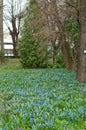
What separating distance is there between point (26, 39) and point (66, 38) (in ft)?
→ 13.4

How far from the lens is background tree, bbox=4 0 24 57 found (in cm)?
2559

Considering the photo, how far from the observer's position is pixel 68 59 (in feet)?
47.0

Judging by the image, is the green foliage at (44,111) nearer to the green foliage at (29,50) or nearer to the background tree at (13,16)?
the green foliage at (29,50)

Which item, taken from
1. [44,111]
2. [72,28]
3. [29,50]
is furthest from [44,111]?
[29,50]

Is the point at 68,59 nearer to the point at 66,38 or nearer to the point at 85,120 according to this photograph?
the point at 66,38

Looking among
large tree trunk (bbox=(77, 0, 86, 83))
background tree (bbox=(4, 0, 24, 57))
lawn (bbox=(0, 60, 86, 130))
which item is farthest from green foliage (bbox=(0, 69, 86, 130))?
background tree (bbox=(4, 0, 24, 57))

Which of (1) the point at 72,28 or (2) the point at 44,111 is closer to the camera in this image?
(2) the point at 44,111

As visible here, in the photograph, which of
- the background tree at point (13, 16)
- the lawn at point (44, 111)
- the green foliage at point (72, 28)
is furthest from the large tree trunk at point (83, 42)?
the background tree at point (13, 16)

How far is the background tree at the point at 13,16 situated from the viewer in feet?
84.0

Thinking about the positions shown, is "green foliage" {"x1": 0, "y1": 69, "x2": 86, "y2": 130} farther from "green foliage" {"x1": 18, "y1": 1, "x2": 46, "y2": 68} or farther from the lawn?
"green foliage" {"x1": 18, "y1": 1, "x2": 46, "y2": 68}

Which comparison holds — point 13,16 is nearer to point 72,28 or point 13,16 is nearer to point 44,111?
point 72,28

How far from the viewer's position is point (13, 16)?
26.2 meters

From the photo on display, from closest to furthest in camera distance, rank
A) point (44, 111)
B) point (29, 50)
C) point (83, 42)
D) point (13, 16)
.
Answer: point (44, 111), point (83, 42), point (29, 50), point (13, 16)

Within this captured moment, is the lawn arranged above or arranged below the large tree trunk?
below
